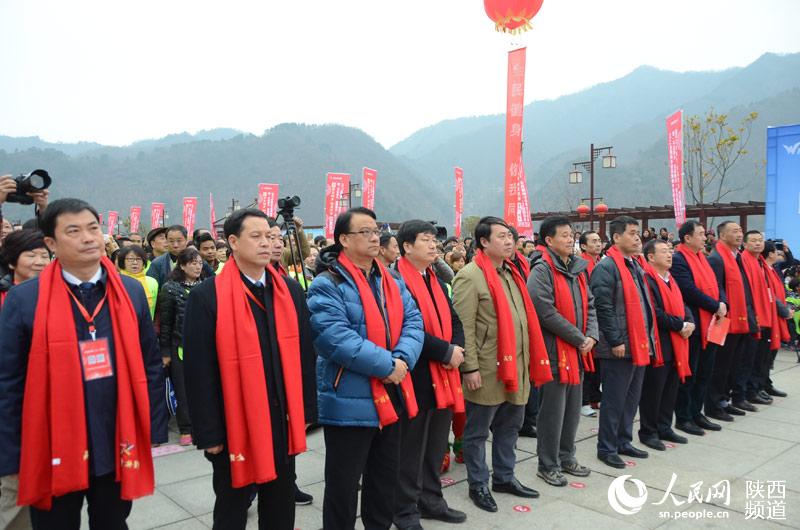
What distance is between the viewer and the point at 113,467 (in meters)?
2.31

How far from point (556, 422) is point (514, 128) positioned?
7062 millimetres

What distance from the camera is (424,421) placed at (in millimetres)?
3490

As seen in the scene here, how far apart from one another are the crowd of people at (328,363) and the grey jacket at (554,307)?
14 mm

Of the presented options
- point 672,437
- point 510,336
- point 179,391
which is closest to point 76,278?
point 510,336

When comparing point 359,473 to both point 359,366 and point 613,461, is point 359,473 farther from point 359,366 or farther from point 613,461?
point 613,461

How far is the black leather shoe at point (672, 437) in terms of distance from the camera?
16.7 feet

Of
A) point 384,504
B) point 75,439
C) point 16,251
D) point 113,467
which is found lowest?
point 384,504

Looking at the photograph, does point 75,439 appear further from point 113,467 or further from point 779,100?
point 779,100

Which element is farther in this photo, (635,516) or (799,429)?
(799,429)

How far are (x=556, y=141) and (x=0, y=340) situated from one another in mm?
161160

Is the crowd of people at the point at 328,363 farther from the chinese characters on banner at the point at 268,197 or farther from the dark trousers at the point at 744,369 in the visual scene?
the chinese characters on banner at the point at 268,197

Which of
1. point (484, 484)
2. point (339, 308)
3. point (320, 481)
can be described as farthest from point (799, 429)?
point (339, 308)

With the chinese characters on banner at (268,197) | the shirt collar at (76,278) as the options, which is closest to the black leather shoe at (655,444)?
the shirt collar at (76,278)

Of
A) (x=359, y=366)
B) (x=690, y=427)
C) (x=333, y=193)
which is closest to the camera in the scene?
(x=359, y=366)
